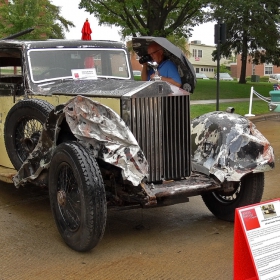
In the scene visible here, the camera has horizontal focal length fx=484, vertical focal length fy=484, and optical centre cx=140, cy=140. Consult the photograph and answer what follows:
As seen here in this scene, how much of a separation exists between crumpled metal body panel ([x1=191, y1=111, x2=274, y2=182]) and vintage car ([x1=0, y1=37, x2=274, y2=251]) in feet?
0.03

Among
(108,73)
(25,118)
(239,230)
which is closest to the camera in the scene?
(239,230)

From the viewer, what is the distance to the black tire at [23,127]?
4.91 meters

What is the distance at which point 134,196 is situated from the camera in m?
4.17

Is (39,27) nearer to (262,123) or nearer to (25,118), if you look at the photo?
(262,123)

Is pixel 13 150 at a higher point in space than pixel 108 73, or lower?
lower

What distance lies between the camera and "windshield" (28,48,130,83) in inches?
224

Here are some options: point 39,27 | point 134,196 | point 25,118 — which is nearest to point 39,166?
point 25,118

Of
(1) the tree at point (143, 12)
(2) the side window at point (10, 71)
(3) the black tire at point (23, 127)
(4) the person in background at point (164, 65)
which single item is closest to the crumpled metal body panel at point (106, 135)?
(3) the black tire at point (23, 127)

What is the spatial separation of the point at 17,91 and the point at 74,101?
1.80 meters

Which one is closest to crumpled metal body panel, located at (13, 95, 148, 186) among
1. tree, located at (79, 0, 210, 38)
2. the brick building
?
tree, located at (79, 0, 210, 38)

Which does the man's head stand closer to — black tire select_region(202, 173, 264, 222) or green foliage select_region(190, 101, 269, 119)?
black tire select_region(202, 173, 264, 222)

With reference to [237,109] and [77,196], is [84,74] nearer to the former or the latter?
[77,196]

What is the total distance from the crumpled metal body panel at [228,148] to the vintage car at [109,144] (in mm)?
10

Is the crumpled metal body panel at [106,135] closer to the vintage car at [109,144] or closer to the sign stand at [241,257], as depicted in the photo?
the vintage car at [109,144]
